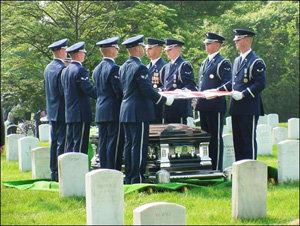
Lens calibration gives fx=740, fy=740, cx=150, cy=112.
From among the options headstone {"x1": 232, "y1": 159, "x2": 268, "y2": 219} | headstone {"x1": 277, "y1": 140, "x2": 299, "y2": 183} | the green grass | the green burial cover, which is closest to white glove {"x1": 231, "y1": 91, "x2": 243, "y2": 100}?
headstone {"x1": 277, "y1": 140, "x2": 299, "y2": 183}

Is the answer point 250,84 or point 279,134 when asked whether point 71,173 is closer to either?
point 250,84

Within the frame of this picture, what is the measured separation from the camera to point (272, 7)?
34.7 metres

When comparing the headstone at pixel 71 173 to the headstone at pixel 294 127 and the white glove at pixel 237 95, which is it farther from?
the headstone at pixel 294 127

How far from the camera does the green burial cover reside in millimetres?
10219

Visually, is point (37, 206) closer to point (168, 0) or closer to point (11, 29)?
point (11, 29)

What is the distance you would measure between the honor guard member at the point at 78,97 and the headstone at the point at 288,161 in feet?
9.77

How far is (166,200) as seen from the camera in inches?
378

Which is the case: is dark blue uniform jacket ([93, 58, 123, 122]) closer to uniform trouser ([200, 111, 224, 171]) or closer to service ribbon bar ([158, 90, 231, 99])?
service ribbon bar ([158, 90, 231, 99])

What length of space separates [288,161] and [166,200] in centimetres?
227

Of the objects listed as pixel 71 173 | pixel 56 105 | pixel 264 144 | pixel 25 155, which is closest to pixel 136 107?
pixel 71 173

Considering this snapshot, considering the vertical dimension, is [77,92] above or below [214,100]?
above

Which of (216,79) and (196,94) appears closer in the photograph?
(196,94)

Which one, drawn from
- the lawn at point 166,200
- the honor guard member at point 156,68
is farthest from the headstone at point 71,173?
the honor guard member at point 156,68

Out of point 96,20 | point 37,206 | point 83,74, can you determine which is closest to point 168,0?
point 96,20
